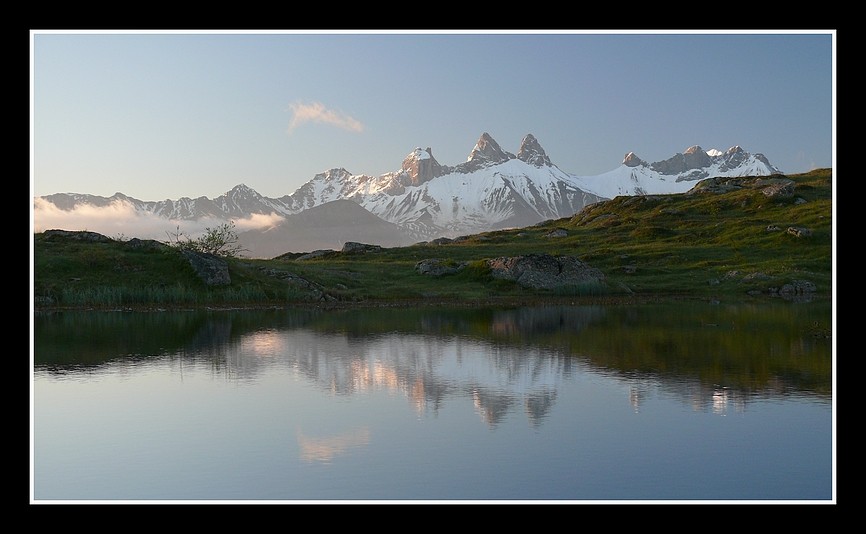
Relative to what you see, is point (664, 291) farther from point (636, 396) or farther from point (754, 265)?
point (636, 396)

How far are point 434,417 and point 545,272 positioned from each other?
7848cm

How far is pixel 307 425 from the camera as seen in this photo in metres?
24.7

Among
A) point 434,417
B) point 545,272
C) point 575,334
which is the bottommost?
point 434,417

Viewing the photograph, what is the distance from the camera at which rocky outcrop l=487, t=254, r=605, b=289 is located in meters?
100

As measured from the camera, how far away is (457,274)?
107812 millimetres

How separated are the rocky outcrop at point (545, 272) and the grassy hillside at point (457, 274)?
66.5 inches

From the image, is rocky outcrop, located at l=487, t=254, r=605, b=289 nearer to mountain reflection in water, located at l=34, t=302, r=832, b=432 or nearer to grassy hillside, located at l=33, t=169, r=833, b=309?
grassy hillside, located at l=33, t=169, r=833, b=309

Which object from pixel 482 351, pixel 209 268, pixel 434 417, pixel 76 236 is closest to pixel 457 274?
pixel 209 268

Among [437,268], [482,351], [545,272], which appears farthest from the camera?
[437,268]

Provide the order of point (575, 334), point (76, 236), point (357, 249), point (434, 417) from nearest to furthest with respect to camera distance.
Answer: point (434, 417) < point (575, 334) < point (76, 236) < point (357, 249)

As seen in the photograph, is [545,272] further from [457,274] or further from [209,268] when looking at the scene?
[209,268]

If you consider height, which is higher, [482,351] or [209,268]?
[209,268]

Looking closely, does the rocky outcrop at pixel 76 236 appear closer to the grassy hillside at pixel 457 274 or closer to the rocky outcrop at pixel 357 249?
the grassy hillside at pixel 457 274
